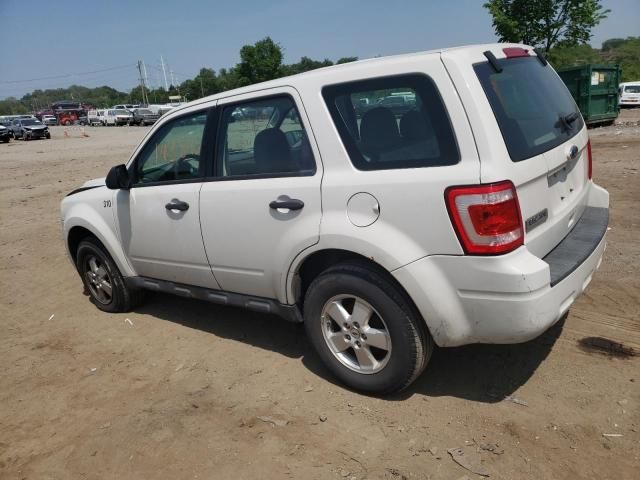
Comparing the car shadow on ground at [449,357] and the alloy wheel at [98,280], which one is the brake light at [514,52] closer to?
the car shadow on ground at [449,357]

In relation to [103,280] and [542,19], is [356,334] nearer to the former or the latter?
[103,280]

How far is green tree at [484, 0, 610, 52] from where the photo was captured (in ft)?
80.5

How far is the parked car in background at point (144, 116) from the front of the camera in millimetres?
45469

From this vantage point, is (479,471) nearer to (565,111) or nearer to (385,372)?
(385,372)

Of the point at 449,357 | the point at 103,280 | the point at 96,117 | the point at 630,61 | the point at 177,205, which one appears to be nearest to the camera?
the point at 449,357

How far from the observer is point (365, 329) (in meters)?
3.12

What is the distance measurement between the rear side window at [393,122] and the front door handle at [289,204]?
43cm

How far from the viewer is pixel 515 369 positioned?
342cm

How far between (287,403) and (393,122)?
1803 millimetres

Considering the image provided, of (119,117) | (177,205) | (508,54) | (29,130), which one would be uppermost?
(119,117)

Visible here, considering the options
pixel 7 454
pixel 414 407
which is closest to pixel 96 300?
pixel 7 454

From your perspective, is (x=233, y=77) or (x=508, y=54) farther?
(x=233, y=77)

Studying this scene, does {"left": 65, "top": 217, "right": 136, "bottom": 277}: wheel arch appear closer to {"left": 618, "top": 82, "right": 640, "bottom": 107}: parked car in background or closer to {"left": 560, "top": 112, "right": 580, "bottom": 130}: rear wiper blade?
{"left": 560, "top": 112, "right": 580, "bottom": 130}: rear wiper blade

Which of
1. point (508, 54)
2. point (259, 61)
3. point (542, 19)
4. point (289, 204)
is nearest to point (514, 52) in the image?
Answer: point (508, 54)
